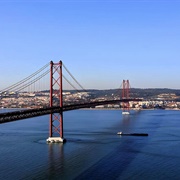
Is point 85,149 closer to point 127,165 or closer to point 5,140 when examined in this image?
point 127,165

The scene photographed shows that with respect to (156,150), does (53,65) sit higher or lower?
higher

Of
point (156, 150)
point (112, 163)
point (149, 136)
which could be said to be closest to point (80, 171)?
point (112, 163)

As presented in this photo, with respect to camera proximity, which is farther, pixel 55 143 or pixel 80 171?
pixel 55 143

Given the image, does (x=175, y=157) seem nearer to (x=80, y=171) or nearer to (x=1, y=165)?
(x=80, y=171)

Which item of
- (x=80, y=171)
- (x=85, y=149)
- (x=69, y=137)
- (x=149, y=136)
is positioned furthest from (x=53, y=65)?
(x=80, y=171)

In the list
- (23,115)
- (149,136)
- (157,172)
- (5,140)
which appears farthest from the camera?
(149,136)

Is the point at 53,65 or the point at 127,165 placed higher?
the point at 53,65

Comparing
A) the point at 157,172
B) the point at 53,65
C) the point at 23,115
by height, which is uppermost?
the point at 53,65

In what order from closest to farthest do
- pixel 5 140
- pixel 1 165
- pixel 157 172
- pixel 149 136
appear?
pixel 157 172, pixel 1 165, pixel 5 140, pixel 149 136

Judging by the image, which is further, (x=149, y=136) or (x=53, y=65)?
(x=149, y=136)
